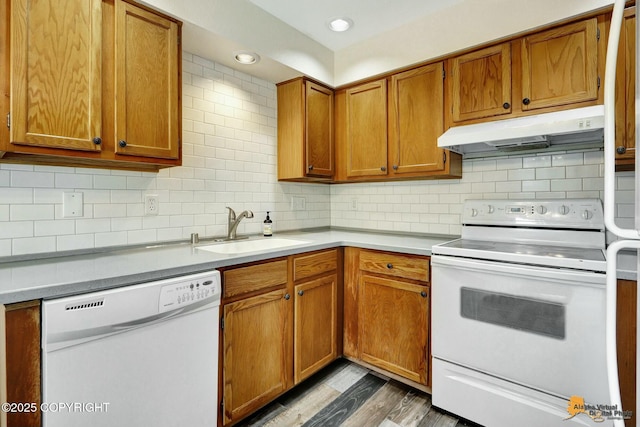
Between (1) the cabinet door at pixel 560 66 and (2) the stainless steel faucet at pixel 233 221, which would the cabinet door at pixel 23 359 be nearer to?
(2) the stainless steel faucet at pixel 233 221

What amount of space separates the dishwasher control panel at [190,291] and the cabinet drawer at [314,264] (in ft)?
1.80

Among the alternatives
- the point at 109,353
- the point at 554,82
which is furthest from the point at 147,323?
the point at 554,82

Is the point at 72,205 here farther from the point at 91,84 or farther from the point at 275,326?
the point at 275,326

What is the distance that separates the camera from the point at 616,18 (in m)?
0.82

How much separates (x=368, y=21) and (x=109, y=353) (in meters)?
2.41

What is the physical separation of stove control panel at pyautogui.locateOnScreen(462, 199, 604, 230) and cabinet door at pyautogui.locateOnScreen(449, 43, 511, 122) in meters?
0.56

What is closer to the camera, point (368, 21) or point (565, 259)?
point (565, 259)

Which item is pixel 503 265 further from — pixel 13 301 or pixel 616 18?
pixel 13 301

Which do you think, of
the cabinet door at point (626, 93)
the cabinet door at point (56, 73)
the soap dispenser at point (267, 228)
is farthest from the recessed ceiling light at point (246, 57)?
the cabinet door at point (626, 93)

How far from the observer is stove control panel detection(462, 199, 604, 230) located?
1.70 meters

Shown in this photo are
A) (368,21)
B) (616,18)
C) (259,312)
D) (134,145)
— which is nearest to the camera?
(616,18)

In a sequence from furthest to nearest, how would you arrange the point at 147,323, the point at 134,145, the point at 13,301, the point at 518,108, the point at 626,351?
the point at 518,108 → the point at 134,145 → the point at 626,351 → the point at 147,323 → the point at 13,301

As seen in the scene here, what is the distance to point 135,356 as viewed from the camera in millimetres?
1169

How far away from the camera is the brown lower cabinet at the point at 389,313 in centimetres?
185
